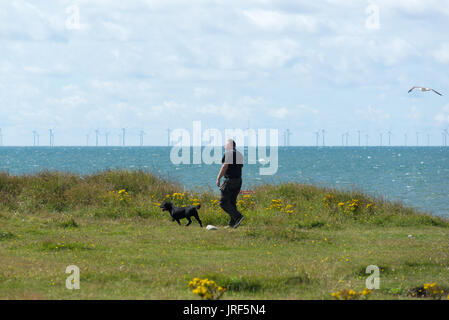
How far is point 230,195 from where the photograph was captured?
1684 centimetres

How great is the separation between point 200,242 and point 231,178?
282 cm

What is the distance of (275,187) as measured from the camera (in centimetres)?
2311

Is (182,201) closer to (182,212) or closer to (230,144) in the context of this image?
(182,212)

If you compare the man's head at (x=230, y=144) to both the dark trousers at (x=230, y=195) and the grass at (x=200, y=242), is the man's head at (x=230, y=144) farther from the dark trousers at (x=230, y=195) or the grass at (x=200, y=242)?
the grass at (x=200, y=242)

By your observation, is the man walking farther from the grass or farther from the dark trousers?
the grass

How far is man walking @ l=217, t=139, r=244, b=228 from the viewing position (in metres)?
16.4

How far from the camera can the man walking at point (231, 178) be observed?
16.4m

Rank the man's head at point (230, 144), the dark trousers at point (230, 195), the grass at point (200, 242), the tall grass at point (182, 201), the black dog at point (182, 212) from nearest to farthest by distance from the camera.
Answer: the grass at point (200, 242) < the man's head at point (230, 144) < the dark trousers at point (230, 195) < the black dog at point (182, 212) < the tall grass at point (182, 201)

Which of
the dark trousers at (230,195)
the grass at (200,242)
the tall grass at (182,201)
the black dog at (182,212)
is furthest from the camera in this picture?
the tall grass at (182,201)

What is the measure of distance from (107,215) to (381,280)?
10.9 metres

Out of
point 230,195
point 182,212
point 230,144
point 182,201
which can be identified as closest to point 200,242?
point 230,195

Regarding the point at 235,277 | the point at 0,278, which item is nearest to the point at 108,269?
the point at 0,278

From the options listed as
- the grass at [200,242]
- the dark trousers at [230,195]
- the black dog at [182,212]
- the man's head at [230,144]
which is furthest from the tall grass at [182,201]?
the man's head at [230,144]
